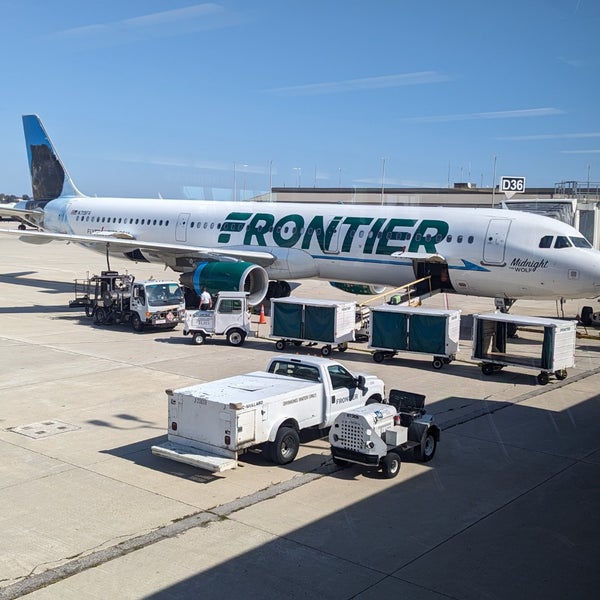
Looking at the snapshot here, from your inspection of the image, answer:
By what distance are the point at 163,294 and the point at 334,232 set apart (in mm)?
6834

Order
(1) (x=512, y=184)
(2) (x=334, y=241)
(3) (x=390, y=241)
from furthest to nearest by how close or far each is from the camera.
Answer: (1) (x=512, y=184), (2) (x=334, y=241), (3) (x=390, y=241)

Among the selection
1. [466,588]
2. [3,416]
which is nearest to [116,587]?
[466,588]

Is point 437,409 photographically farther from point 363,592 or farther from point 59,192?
point 59,192

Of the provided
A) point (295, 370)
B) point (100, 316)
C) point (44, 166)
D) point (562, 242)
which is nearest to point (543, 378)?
point (562, 242)

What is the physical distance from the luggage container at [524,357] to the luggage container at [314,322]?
3972mm

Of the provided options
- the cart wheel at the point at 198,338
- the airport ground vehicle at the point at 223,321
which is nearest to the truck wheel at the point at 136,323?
the airport ground vehicle at the point at 223,321

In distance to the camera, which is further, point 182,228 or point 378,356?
point 182,228

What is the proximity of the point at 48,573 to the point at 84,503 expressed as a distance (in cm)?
212

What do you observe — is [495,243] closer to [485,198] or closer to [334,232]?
[334,232]

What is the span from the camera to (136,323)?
2575cm

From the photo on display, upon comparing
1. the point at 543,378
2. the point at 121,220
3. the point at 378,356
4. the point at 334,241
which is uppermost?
the point at 121,220

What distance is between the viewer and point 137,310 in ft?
84.5

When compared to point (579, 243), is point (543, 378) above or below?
below

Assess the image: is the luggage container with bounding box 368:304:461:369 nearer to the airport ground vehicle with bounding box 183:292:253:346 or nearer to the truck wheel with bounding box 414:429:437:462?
the airport ground vehicle with bounding box 183:292:253:346
